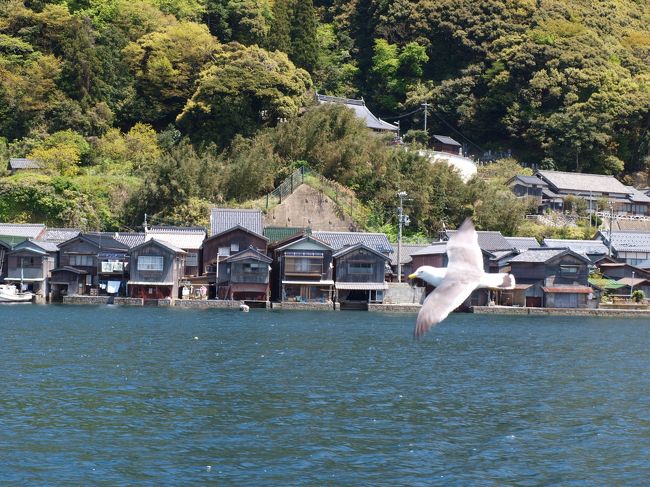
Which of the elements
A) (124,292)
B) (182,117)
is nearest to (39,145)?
(182,117)

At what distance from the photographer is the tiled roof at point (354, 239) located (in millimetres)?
54094

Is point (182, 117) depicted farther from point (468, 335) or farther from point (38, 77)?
point (468, 335)

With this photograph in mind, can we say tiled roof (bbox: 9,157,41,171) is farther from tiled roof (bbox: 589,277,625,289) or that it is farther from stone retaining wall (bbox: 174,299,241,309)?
tiled roof (bbox: 589,277,625,289)

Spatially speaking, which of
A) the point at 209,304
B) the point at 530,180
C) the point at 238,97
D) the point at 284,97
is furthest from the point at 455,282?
the point at 530,180

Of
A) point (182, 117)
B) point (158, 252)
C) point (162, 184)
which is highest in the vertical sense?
point (182, 117)

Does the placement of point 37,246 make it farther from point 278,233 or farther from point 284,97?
point 284,97

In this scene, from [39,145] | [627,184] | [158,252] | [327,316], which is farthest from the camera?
[627,184]

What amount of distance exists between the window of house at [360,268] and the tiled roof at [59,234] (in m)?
15.5

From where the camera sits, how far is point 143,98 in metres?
63.6

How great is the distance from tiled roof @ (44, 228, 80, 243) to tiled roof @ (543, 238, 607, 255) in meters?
28.4

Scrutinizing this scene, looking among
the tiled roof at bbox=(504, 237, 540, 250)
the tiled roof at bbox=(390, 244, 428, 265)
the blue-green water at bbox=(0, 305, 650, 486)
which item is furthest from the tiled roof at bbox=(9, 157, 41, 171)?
the tiled roof at bbox=(504, 237, 540, 250)

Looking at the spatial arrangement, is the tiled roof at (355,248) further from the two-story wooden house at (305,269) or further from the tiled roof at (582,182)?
the tiled roof at (582,182)

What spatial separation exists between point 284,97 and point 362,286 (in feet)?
49.6

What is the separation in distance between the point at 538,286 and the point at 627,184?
2515 cm
